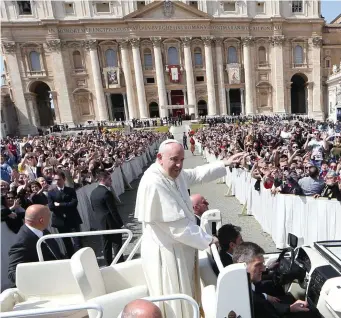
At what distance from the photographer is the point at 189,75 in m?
46.5

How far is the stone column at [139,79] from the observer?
44750 mm

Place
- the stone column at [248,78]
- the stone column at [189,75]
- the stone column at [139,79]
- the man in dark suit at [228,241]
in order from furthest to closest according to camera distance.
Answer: the stone column at [248,78]
the stone column at [189,75]
the stone column at [139,79]
the man in dark suit at [228,241]

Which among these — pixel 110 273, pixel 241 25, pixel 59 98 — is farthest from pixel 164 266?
pixel 241 25

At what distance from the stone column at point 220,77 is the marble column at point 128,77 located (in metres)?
15.6

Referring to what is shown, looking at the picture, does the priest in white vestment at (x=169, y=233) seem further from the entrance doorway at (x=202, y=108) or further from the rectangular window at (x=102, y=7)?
the rectangular window at (x=102, y=7)

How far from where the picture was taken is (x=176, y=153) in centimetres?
229

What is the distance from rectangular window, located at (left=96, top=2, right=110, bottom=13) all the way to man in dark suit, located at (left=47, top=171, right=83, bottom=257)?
158ft

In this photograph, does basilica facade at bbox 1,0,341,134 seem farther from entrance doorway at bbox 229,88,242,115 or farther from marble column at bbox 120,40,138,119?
entrance doorway at bbox 229,88,242,115

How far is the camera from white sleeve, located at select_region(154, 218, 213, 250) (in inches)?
88.2

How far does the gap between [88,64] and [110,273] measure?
47.6m

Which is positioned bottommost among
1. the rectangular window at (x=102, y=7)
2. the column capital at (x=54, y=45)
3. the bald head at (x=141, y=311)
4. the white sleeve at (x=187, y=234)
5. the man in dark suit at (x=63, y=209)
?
the man in dark suit at (x=63, y=209)

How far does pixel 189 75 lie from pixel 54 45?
22.8m

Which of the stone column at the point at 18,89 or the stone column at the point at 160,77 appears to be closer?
the stone column at the point at 18,89

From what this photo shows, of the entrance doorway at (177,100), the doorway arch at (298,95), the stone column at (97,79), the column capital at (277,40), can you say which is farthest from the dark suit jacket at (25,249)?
the doorway arch at (298,95)
